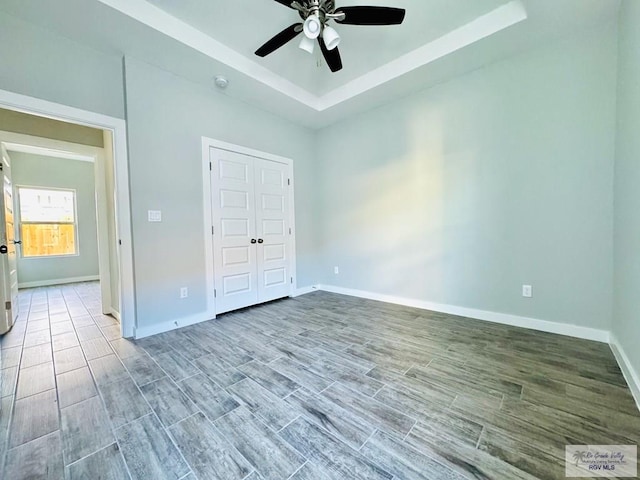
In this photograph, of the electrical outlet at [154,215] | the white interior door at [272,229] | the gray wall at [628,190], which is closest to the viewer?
the gray wall at [628,190]

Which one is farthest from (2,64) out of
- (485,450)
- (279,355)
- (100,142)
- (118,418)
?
(485,450)

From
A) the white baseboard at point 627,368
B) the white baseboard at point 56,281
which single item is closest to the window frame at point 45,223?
the white baseboard at point 56,281

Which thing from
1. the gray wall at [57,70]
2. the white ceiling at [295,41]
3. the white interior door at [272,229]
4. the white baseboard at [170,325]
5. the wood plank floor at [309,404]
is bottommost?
the wood plank floor at [309,404]

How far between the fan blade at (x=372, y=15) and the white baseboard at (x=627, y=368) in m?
2.81

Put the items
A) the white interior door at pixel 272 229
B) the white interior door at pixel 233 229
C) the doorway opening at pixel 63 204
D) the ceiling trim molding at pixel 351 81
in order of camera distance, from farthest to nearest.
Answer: the white interior door at pixel 272 229 < the white interior door at pixel 233 229 < the doorway opening at pixel 63 204 < the ceiling trim molding at pixel 351 81

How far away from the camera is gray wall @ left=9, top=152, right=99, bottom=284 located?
505cm

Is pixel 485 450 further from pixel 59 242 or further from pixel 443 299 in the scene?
pixel 59 242

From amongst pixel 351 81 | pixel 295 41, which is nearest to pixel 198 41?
pixel 295 41

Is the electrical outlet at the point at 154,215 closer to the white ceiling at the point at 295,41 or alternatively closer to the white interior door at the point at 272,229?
the white interior door at the point at 272,229

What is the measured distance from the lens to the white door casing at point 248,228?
315 centimetres

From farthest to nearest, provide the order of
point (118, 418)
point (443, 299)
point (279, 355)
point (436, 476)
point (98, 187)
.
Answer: point (98, 187)
point (443, 299)
point (279, 355)
point (118, 418)
point (436, 476)

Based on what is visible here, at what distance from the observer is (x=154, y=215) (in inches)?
104

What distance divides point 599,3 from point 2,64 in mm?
4703

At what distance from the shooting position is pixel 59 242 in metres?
5.56
